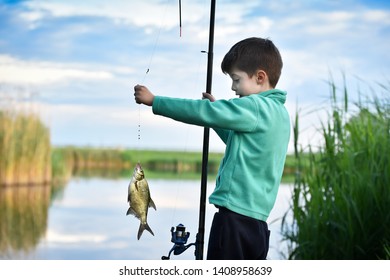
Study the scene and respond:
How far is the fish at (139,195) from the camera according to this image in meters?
2.08

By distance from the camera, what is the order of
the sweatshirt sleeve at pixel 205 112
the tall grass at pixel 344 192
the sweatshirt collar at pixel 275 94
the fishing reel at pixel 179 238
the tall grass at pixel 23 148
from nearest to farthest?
the sweatshirt sleeve at pixel 205 112 < the sweatshirt collar at pixel 275 94 < the fishing reel at pixel 179 238 < the tall grass at pixel 344 192 < the tall grass at pixel 23 148

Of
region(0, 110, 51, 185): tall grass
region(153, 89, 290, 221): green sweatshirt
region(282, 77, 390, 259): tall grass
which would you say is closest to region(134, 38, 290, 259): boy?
region(153, 89, 290, 221): green sweatshirt

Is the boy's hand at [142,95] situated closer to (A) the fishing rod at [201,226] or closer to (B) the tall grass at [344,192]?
(A) the fishing rod at [201,226]

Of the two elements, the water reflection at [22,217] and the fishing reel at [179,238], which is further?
the water reflection at [22,217]

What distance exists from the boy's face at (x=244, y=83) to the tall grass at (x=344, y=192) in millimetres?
1779

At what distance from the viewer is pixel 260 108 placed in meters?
2.05

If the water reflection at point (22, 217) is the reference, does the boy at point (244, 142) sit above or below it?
above

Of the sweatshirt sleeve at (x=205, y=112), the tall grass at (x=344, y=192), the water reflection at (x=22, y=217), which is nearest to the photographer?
the sweatshirt sleeve at (x=205, y=112)

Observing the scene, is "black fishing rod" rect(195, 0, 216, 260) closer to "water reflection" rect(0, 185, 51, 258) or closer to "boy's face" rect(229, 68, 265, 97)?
"boy's face" rect(229, 68, 265, 97)

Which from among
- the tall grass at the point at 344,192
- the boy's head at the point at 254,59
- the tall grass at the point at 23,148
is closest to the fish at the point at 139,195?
the boy's head at the point at 254,59

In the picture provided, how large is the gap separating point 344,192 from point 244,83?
1.91 m

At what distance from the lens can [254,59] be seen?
2.16 m
